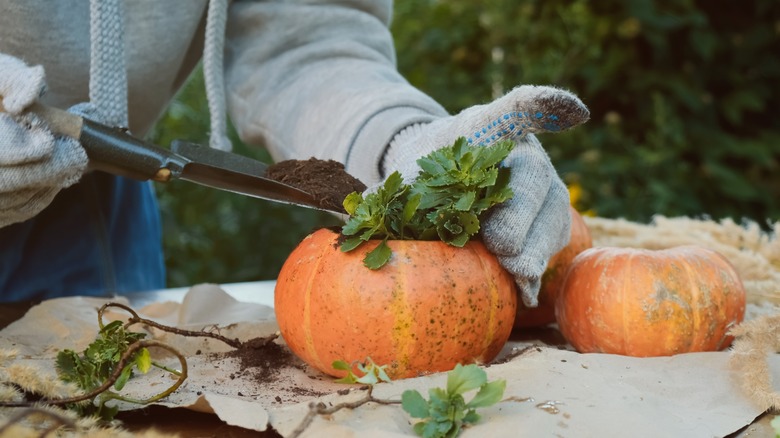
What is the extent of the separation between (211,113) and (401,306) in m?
0.87

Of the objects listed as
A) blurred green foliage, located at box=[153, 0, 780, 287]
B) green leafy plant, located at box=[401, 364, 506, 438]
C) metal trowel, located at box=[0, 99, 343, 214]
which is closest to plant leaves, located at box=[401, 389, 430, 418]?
green leafy plant, located at box=[401, 364, 506, 438]

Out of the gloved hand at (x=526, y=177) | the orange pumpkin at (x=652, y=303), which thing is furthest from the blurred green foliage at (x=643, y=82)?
the gloved hand at (x=526, y=177)

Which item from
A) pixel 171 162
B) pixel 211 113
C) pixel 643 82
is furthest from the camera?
pixel 643 82

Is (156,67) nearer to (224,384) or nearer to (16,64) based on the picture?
(16,64)

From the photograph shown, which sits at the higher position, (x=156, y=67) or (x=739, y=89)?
(x=156, y=67)

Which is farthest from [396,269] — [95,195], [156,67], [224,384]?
[95,195]

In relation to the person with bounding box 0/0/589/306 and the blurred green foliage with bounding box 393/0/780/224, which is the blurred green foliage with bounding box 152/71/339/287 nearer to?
the blurred green foliage with bounding box 393/0/780/224

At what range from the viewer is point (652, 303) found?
4.91 feet

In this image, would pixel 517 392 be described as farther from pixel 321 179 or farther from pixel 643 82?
pixel 643 82

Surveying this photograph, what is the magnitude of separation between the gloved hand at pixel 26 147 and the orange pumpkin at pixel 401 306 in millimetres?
465

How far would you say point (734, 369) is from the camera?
1346 mm

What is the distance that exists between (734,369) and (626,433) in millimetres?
359

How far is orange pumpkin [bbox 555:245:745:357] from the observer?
1490mm

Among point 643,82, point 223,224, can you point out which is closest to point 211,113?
point 223,224
